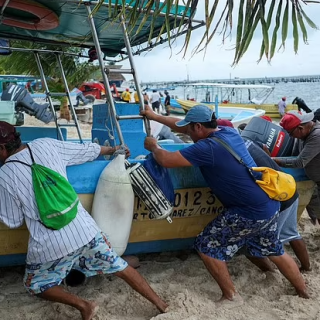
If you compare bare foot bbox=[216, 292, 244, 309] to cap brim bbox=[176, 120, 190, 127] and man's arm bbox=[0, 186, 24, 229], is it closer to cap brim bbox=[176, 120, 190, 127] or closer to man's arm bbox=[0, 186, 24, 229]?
cap brim bbox=[176, 120, 190, 127]

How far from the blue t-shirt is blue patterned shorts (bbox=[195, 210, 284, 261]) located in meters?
0.08

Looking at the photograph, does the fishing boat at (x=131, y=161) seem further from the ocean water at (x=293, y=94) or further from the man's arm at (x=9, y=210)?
the ocean water at (x=293, y=94)

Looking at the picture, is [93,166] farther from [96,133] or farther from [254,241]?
[96,133]

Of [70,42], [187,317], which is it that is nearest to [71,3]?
[70,42]

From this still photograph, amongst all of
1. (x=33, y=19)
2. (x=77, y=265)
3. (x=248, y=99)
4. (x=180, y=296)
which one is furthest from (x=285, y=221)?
(x=248, y=99)

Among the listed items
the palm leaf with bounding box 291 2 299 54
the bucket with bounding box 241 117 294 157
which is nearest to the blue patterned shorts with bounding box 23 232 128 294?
the palm leaf with bounding box 291 2 299 54

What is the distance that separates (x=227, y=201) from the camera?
3.20m

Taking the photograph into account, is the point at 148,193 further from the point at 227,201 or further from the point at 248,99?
the point at 248,99

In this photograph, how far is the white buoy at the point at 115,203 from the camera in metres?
3.13

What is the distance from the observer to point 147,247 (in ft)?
12.4

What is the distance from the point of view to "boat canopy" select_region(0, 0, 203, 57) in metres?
3.32

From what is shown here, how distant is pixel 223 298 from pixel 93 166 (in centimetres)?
155

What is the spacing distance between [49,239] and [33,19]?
2.35m

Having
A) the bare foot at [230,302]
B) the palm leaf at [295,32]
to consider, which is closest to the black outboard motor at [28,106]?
the bare foot at [230,302]
